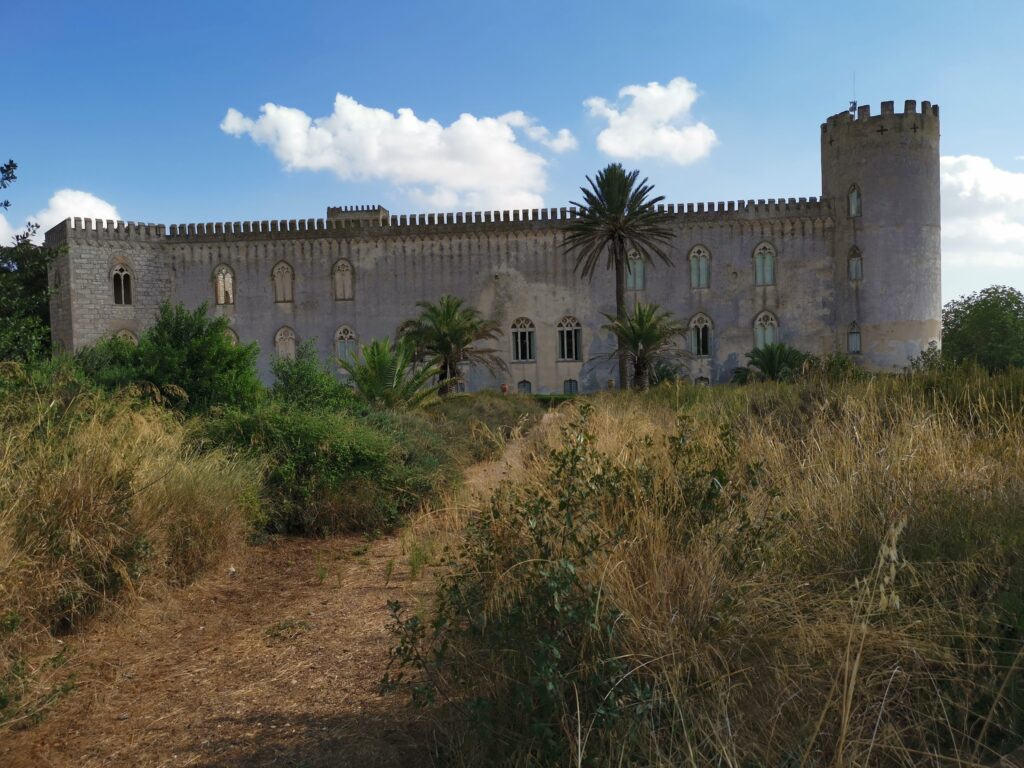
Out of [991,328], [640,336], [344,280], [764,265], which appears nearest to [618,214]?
[640,336]

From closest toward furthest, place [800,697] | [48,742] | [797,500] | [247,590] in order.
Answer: [800,697] < [48,742] < [797,500] < [247,590]

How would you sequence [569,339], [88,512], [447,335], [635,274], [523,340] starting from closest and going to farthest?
[88,512] → [447,335] → [635,274] → [569,339] → [523,340]

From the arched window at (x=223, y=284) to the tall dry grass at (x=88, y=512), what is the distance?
27.8 meters

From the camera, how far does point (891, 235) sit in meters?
30.4

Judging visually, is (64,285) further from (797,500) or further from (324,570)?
(797,500)

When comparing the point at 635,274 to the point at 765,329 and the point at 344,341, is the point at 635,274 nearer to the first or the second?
the point at 765,329

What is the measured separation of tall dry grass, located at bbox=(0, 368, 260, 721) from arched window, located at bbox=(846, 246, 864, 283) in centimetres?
2943

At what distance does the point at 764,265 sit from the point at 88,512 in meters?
30.7

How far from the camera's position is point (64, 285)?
30.8 m

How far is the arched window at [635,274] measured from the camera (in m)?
32.8

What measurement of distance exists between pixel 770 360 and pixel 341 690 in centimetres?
2760

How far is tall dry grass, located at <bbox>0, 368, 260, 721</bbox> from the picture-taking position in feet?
13.6

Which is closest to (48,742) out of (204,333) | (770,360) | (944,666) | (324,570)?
(324,570)

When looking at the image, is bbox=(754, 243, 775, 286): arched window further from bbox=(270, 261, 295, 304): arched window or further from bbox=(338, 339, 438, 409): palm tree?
bbox=(338, 339, 438, 409): palm tree
